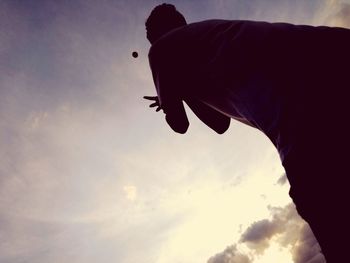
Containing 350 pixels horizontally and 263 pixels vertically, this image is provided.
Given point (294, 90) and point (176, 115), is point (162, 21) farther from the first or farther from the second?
point (294, 90)

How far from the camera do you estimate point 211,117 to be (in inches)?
159

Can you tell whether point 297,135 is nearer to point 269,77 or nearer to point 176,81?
point 269,77

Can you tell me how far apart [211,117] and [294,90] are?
1.73 meters

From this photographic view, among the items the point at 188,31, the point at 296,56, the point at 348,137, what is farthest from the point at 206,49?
the point at 348,137

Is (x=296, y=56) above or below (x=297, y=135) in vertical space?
above

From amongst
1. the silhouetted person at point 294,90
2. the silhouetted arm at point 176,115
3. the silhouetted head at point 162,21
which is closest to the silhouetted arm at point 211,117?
the silhouetted arm at point 176,115

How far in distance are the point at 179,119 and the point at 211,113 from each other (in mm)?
396

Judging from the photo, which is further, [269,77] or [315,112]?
[269,77]

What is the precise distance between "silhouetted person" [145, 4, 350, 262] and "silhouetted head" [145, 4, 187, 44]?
68 cm

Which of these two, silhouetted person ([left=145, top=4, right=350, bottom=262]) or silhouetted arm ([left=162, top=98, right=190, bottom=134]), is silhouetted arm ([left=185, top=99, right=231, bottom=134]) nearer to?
silhouetted arm ([left=162, top=98, right=190, bottom=134])

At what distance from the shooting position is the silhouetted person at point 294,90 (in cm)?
215

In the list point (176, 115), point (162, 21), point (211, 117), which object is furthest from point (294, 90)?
point (162, 21)

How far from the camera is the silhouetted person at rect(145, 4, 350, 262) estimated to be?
2154 mm

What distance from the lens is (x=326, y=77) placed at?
92.2 inches
